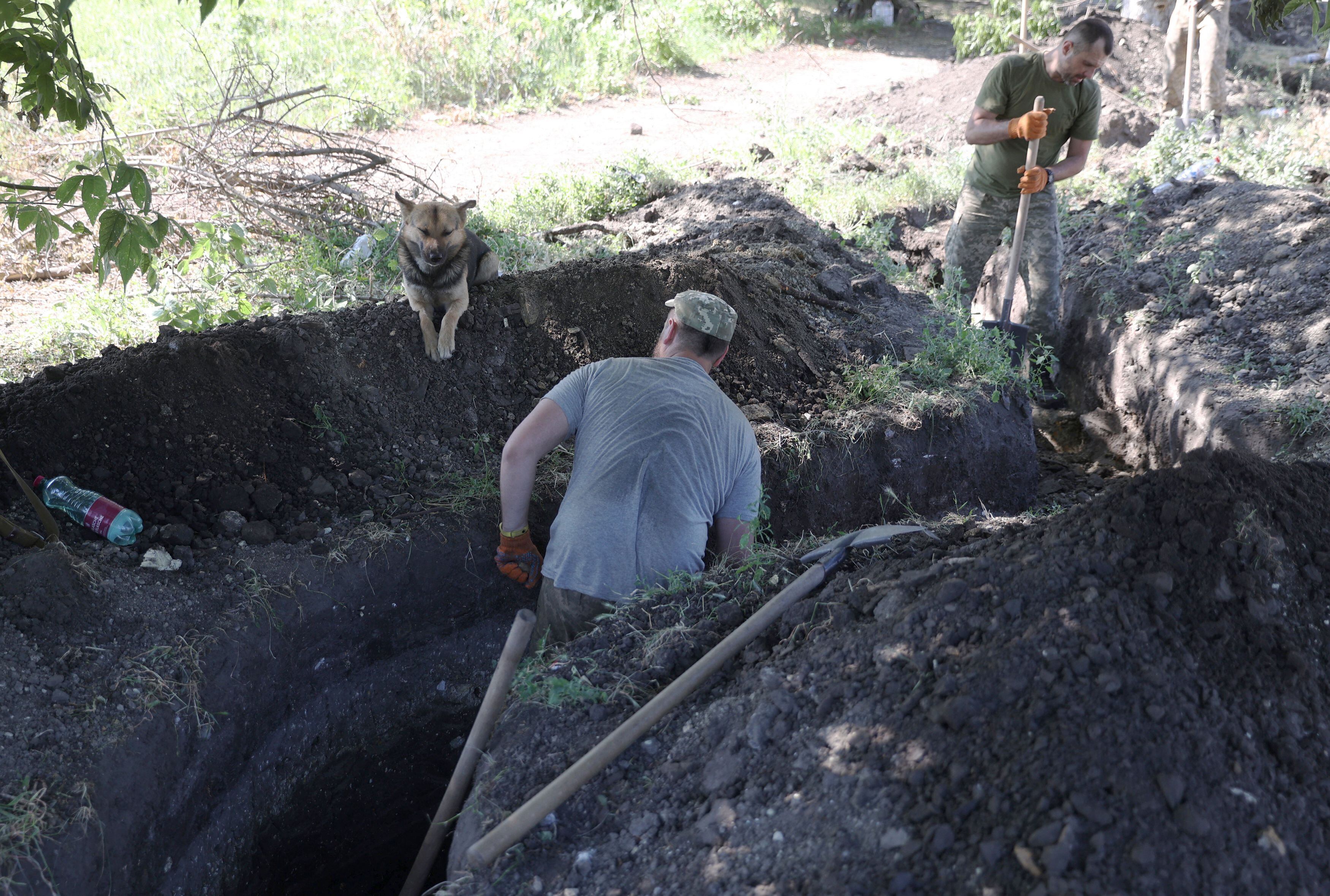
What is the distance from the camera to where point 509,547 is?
386cm

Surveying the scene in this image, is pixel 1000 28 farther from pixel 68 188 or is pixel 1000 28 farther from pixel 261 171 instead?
pixel 68 188

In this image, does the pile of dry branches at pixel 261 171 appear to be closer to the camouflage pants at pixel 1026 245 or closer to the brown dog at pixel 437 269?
the brown dog at pixel 437 269

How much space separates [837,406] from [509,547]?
7.26 ft

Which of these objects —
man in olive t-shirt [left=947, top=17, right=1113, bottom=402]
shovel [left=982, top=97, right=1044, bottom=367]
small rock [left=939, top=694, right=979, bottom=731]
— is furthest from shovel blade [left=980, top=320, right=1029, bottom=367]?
small rock [left=939, top=694, right=979, bottom=731]

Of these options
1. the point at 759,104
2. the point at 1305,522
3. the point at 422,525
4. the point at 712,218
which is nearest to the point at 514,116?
the point at 759,104

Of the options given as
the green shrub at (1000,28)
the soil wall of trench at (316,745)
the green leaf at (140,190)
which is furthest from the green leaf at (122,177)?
the green shrub at (1000,28)

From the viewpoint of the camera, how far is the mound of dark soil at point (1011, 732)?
1.95m

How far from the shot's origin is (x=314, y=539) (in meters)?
3.95

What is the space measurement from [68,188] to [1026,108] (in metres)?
5.69

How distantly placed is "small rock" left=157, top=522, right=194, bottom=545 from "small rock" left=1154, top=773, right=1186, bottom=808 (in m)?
3.51

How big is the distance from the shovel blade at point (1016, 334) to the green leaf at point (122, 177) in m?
5.14

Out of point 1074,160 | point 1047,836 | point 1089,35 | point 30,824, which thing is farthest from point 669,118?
point 1047,836

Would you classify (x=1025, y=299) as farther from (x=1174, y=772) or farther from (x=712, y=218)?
(x=1174, y=772)

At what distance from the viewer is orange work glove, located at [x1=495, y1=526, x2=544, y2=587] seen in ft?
12.6
